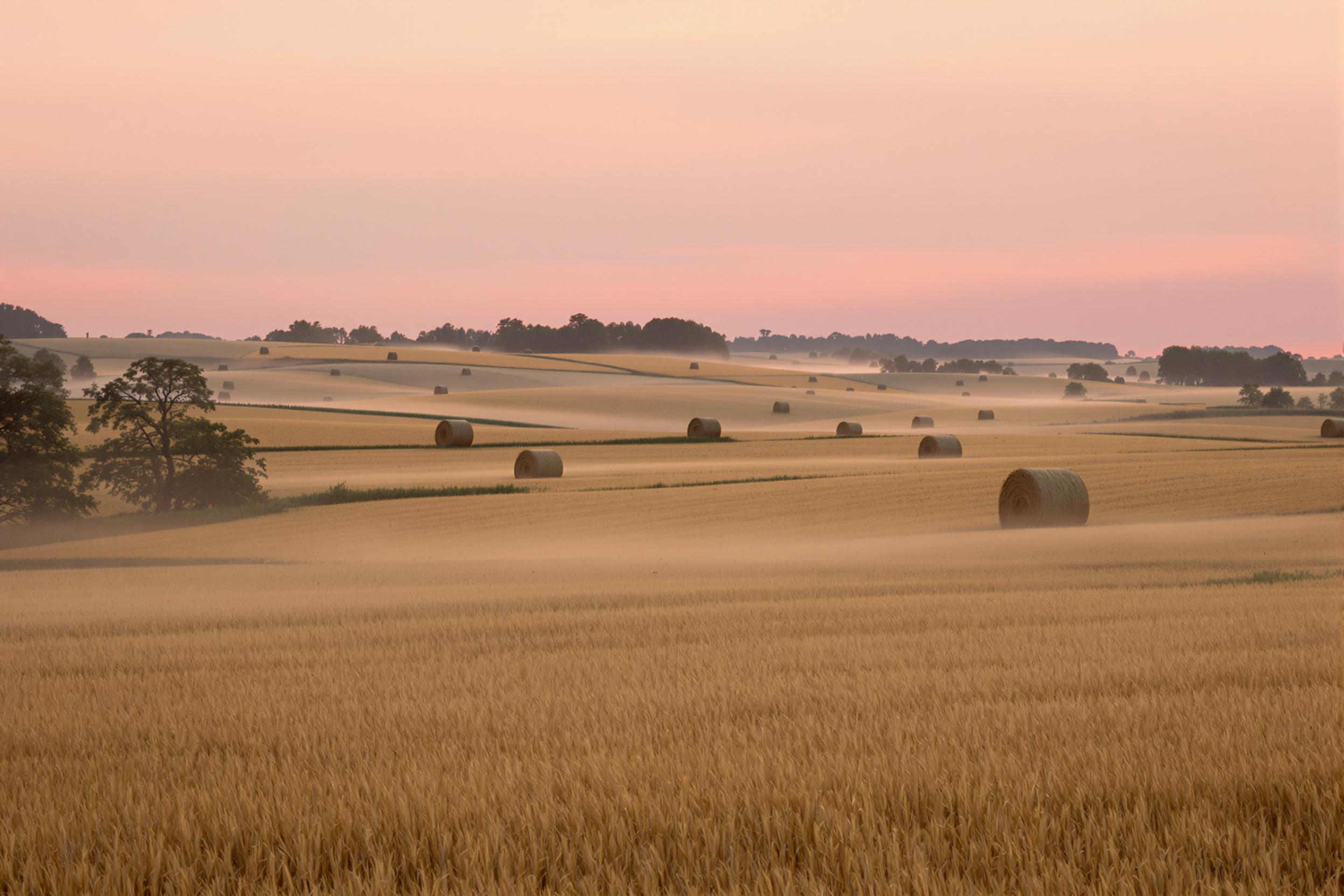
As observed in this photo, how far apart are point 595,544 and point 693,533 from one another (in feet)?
9.06

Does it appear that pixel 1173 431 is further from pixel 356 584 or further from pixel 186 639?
pixel 186 639

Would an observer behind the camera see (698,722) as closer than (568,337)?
Yes

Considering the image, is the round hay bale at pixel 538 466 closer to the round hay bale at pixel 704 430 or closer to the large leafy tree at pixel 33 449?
the large leafy tree at pixel 33 449

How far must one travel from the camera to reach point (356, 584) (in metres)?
18.5

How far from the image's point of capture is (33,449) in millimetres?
35625

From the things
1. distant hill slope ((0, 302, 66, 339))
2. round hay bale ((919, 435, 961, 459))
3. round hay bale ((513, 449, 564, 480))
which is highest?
distant hill slope ((0, 302, 66, 339))

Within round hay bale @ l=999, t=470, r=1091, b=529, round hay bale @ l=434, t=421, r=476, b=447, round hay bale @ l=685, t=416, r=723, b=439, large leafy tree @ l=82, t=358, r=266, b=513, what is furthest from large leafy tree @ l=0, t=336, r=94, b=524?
round hay bale @ l=685, t=416, r=723, b=439

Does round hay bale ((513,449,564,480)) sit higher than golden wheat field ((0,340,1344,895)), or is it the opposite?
golden wheat field ((0,340,1344,895))

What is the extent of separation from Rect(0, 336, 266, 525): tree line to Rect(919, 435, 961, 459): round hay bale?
25963 millimetres

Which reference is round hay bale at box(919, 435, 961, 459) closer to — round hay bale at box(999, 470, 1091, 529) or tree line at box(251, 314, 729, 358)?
round hay bale at box(999, 470, 1091, 529)

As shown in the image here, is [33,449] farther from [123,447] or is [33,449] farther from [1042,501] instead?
[1042,501]

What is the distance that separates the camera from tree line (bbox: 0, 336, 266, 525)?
116 ft

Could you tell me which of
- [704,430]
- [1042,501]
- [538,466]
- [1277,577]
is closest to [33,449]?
[538,466]

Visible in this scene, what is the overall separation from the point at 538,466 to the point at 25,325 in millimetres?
143995
